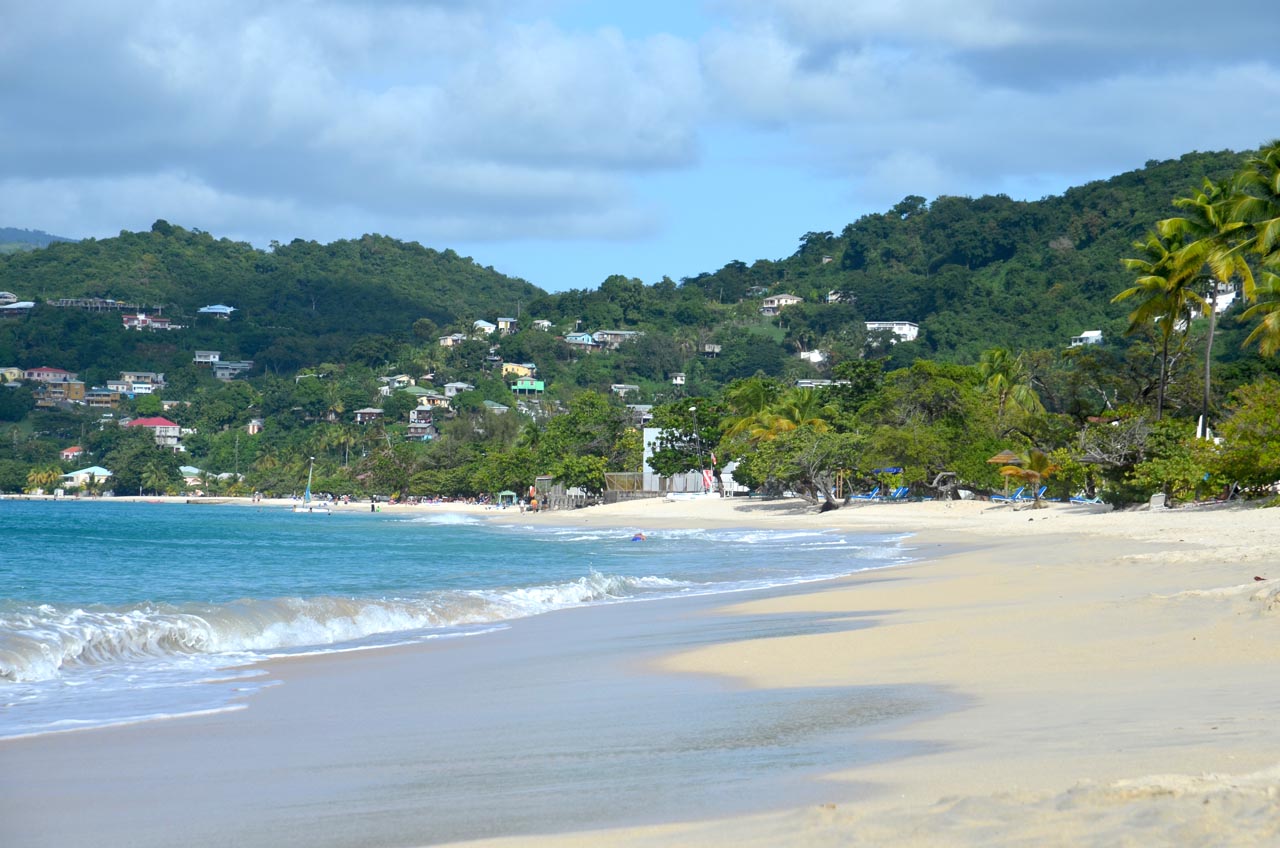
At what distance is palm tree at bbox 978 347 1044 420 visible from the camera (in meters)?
56.6

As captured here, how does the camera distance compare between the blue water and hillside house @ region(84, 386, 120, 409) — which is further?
hillside house @ region(84, 386, 120, 409)

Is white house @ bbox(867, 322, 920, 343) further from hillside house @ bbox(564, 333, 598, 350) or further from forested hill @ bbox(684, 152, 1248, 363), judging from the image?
hillside house @ bbox(564, 333, 598, 350)

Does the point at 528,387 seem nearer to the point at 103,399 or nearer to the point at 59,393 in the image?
the point at 103,399

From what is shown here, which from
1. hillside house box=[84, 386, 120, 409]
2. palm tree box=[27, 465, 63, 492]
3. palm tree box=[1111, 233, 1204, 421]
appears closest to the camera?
palm tree box=[1111, 233, 1204, 421]

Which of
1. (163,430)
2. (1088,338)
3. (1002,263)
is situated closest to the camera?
(1088,338)

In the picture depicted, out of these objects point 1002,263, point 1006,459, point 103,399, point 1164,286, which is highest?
point 1002,263

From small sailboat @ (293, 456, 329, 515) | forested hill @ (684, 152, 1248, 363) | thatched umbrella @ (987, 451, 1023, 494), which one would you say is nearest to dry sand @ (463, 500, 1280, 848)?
thatched umbrella @ (987, 451, 1023, 494)

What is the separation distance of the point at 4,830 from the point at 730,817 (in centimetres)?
338

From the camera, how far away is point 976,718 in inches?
251

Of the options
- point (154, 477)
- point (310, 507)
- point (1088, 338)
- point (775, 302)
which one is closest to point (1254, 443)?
point (1088, 338)

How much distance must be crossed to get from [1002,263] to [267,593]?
422ft

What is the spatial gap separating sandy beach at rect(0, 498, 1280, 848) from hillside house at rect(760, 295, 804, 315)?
16143 cm

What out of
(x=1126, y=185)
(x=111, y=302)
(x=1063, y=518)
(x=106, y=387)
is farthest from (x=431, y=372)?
(x=1063, y=518)

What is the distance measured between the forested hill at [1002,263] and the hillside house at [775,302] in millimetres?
3071
